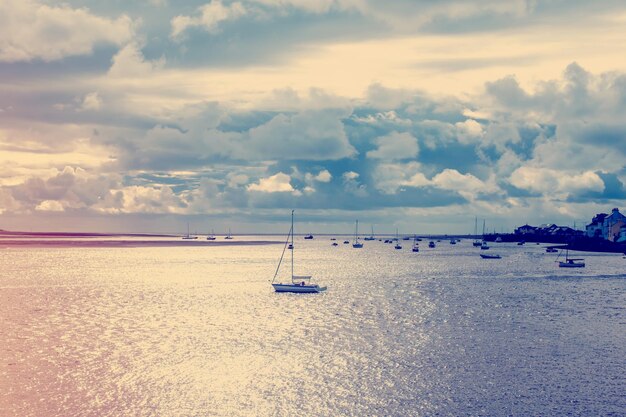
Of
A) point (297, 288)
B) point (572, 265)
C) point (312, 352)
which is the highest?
point (572, 265)

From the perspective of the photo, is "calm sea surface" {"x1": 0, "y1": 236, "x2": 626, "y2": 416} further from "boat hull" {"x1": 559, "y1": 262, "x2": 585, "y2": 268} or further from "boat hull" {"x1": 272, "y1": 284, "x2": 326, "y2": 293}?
"boat hull" {"x1": 559, "y1": 262, "x2": 585, "y2": 268}

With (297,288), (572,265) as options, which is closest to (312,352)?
(297,288)

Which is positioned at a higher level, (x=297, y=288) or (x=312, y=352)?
(x=297, y=288)

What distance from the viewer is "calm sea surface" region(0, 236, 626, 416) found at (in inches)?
1742

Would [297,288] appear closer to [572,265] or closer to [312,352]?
[312,352]

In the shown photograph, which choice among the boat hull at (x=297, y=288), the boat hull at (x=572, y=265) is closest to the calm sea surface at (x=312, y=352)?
the boat hull at (x=297, y=288)

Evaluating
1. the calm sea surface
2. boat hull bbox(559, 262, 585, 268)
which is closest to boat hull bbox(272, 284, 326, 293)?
the calm sea surface

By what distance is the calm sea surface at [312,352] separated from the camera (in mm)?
44250

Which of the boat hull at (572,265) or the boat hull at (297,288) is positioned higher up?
the boat hull at (572,265)

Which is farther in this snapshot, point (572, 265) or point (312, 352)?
point (572, 265)

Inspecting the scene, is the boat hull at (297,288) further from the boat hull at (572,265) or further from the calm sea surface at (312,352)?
the boat hull at (572,265)

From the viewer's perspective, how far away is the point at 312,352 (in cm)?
6038

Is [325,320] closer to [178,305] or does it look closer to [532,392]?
[178,305]

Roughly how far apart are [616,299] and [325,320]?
5290 cm
